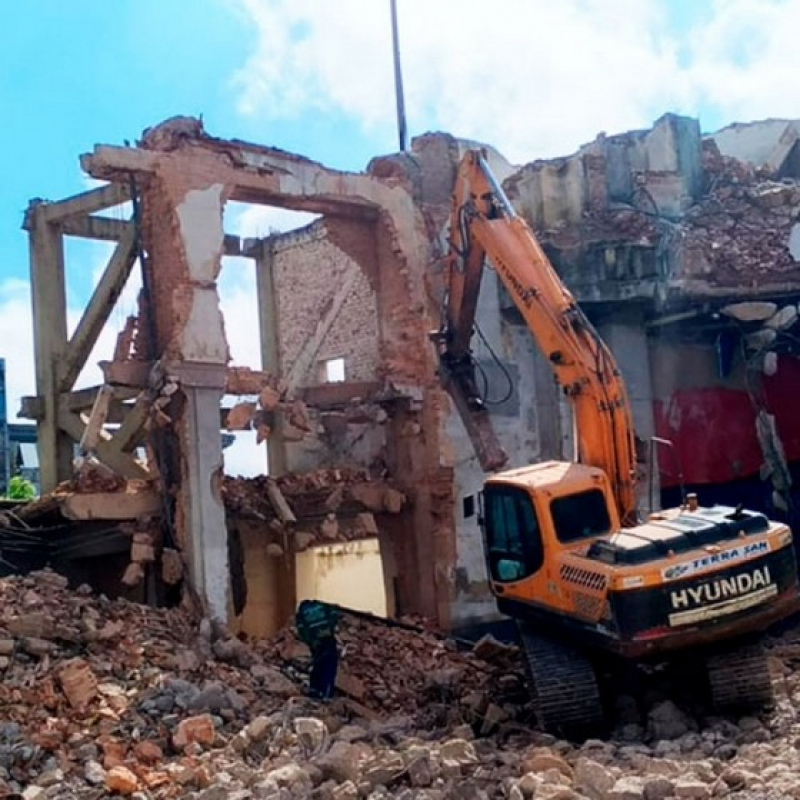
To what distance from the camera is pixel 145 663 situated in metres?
9.76

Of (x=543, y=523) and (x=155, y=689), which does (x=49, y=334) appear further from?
(x=543, y=523)

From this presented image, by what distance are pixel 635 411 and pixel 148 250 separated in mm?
7305

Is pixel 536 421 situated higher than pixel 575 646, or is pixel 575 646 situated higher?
pixel 536 421

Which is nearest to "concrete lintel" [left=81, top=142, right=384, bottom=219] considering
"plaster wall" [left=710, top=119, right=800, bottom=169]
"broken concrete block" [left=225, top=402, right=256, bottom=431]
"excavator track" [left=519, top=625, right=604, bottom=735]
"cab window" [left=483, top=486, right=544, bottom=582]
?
"broken concrete block" [left=225, top=402, right=256, bottom=431]

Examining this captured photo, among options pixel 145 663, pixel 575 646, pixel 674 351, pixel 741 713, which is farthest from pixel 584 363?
pixel 674 351

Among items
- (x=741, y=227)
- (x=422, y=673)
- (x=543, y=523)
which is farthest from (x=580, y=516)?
(x=741, y=227)

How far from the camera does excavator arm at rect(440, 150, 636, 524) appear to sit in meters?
9.62

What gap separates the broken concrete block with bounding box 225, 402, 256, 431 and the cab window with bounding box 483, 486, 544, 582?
3.87 m

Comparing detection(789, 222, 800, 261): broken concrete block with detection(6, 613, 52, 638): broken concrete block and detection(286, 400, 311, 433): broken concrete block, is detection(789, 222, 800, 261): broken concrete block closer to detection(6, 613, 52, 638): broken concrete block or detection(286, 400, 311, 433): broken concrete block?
detection(286, 400, 311, 433): broken concrete block

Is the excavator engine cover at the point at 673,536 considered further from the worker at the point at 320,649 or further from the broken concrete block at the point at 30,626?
the broken concrete block at the point at 30,626

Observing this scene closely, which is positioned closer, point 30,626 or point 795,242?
point 30,626

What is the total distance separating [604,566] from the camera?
27.9 ft

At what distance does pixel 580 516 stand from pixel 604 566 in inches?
29.8

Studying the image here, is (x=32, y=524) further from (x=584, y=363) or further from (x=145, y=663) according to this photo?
(x=584, y=363)
